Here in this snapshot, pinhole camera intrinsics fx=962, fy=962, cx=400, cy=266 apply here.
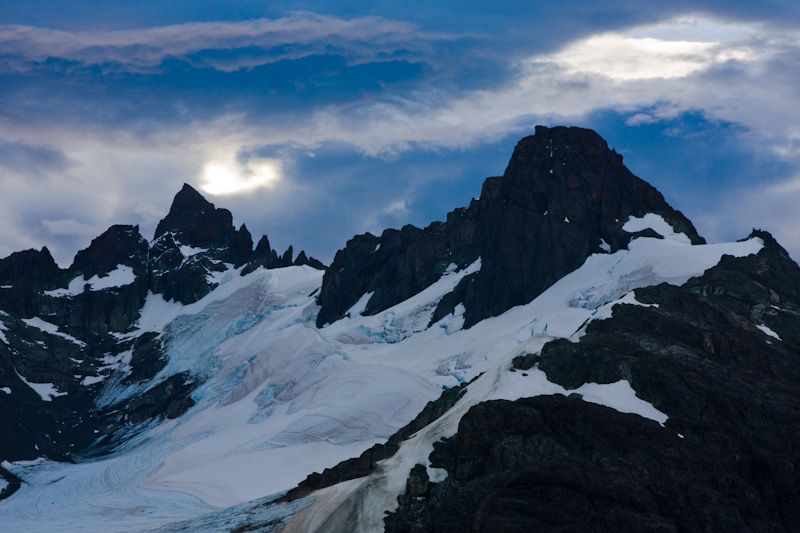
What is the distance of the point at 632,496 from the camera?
57.8 meters

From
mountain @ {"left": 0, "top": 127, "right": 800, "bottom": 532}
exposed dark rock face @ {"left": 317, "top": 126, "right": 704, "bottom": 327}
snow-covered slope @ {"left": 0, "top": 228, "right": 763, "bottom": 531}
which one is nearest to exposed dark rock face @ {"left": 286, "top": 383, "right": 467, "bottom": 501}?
mountain @ {"left": 0, "top": 127, "right": 800, "bottom": 532}

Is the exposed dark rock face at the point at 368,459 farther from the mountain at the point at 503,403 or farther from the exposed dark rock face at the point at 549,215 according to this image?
the exposed dark rock face at the point at 549,215

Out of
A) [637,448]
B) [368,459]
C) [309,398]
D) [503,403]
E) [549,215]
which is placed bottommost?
[368,459]

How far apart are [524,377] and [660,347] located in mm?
15829

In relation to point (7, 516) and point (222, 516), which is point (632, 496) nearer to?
point (222, 516)

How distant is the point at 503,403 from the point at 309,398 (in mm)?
78729

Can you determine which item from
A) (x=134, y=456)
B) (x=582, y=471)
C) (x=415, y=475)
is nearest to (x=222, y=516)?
(x=415, y=475)

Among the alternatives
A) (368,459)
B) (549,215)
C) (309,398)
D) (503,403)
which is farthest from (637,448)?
(549,215)

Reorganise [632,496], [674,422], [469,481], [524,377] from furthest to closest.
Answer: [524,377] < [674,422] < [469,481] < [632,496]

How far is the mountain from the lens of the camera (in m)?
62.7

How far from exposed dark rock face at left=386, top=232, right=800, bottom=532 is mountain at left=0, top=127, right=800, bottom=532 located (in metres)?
0.16

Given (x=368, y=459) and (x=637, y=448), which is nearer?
(x=637, y=448)

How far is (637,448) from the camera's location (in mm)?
64000

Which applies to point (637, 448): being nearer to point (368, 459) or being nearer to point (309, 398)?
point (368, 459)
